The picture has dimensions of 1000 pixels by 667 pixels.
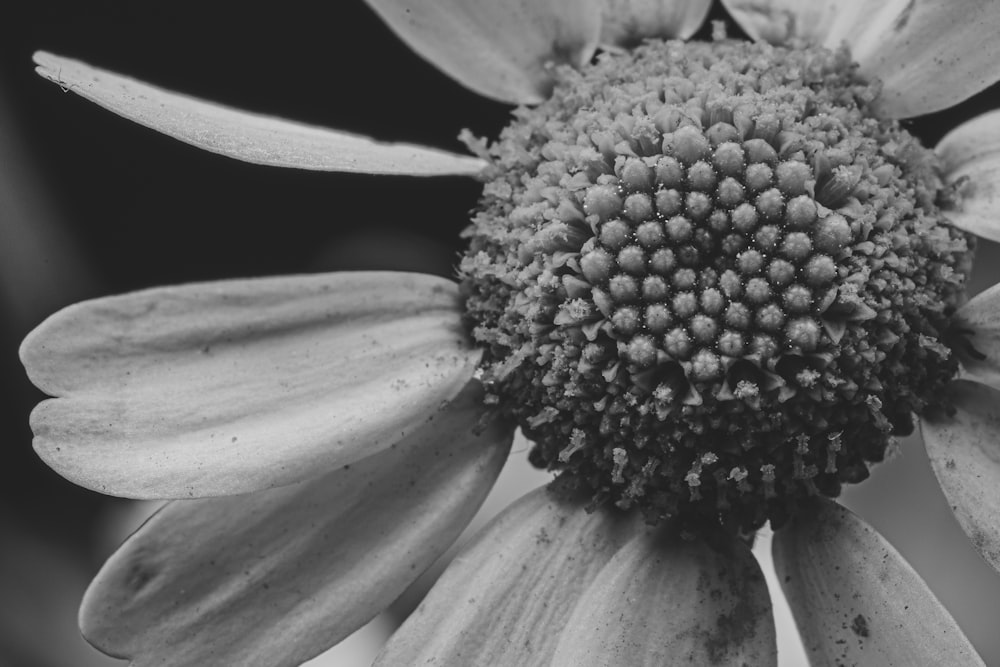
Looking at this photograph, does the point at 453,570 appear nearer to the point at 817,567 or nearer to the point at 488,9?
the point at 817,567

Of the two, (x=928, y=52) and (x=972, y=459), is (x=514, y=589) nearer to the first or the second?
(x=972, y=459)

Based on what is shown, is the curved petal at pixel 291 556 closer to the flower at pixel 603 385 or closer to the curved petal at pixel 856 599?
the flower at pixel 603 385

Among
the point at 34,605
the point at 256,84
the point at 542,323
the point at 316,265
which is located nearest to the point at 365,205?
the point at 316,265

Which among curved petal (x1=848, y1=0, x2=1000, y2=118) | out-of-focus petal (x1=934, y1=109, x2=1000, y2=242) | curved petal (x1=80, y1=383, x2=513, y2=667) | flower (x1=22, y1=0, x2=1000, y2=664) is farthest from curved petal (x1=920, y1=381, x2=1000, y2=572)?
curved petal (x1=80, y1=383, x2=513, y2=667)

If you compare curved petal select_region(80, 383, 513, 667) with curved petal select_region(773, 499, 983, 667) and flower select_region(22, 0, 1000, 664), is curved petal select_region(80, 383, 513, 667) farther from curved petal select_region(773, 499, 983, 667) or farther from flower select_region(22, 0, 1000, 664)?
curved petal select_region(773, 499, 983, 667)

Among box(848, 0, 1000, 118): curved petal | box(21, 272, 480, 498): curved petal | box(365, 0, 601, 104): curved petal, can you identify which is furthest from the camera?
box(365, 0, 601, 104): curved petal

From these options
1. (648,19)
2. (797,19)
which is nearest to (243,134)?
(648,19)
